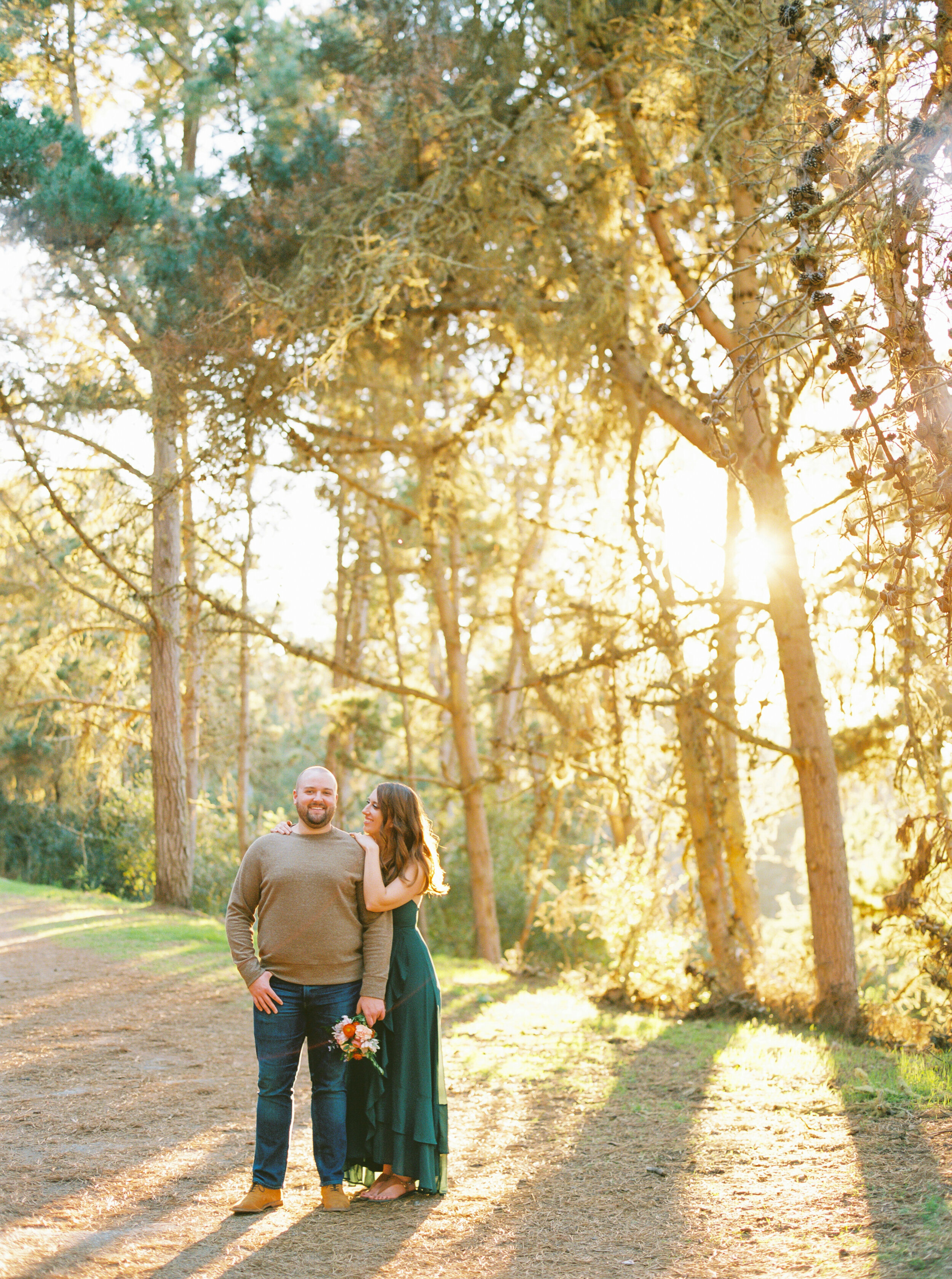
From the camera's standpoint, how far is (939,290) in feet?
12.6

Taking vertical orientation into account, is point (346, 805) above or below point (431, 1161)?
above

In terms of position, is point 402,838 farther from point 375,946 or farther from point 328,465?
point 328,465

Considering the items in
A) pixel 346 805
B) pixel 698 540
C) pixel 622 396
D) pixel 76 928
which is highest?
pixel 622 396

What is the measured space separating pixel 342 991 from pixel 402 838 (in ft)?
2.11

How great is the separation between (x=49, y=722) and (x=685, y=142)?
616 inches

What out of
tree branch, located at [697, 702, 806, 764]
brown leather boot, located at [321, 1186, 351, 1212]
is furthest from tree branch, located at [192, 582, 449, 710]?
brown leather boot, located at [321, 1186, 351, 1212]

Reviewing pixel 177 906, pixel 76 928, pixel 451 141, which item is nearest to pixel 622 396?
pixel 451 141

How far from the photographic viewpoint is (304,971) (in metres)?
4.28

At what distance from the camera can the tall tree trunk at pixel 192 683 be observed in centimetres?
1443

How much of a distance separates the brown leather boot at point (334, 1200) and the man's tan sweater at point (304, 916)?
762mm

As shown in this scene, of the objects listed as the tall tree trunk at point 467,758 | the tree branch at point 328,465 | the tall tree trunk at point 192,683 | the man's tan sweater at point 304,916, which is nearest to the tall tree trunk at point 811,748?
the tree branch at point 328,465

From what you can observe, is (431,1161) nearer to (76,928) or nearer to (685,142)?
(685,142)

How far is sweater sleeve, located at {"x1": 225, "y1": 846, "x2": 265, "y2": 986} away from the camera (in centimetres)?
423

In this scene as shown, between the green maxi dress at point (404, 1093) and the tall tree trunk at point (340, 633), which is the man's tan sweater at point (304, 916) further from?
the tall tree trunk at point (340, 633)
